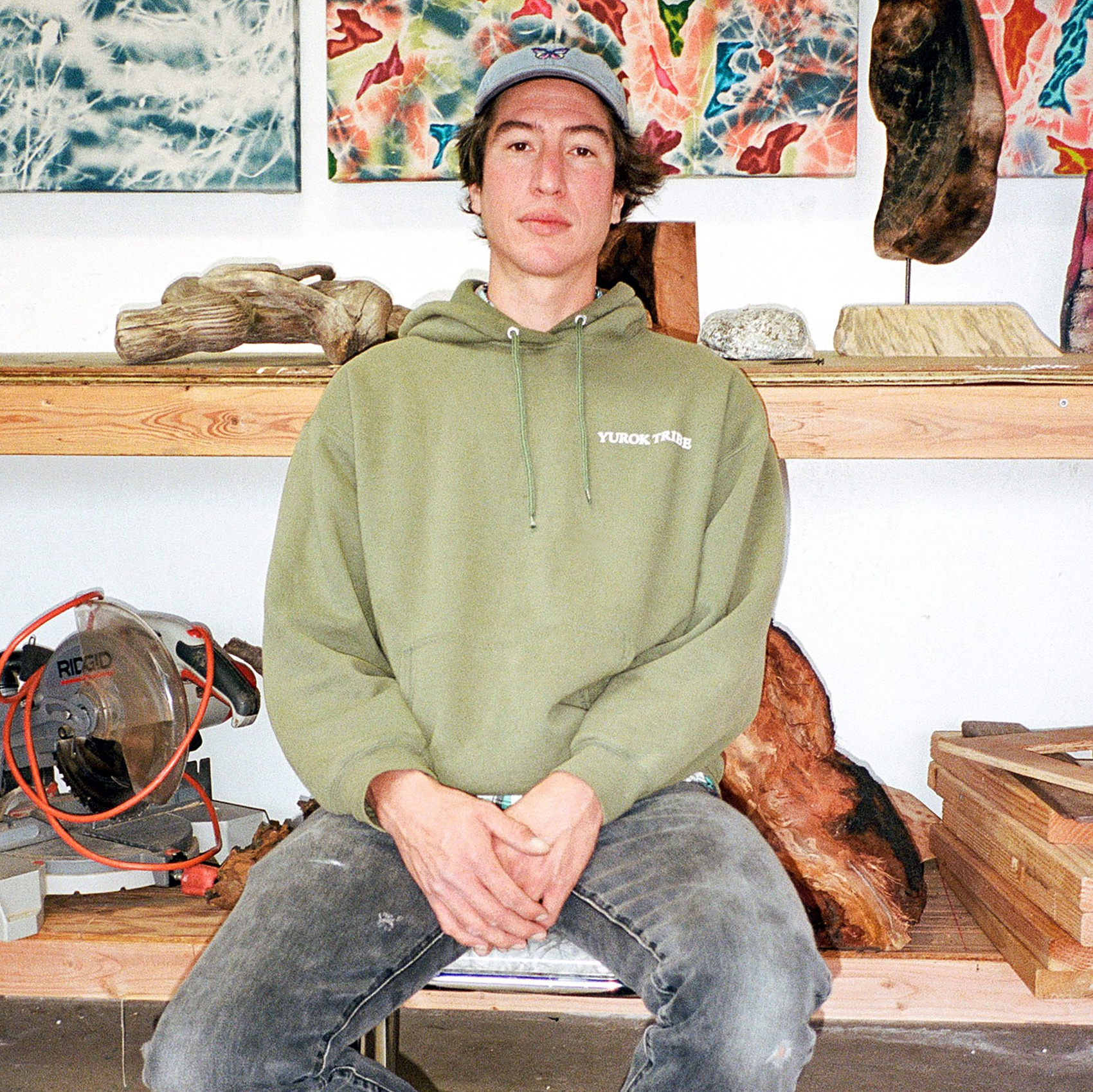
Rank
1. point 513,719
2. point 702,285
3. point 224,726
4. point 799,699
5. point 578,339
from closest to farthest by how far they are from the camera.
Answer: point 513,719
point 578,339
point 799,699
point 702,285
point 224,726

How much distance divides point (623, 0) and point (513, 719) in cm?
130

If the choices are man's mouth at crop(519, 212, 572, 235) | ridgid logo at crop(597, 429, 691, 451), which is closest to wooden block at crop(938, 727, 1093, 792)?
ridgid logo at crop(597, 429, 691, 451)

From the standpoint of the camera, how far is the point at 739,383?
1445 millimetres

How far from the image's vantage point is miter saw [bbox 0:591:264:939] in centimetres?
177

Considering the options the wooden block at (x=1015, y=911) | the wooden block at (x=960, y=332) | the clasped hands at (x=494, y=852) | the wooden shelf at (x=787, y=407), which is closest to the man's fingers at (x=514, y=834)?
the clasped hands at (x=494, y=852)

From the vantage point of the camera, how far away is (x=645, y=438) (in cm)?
137

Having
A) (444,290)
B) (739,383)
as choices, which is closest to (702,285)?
(444,290)

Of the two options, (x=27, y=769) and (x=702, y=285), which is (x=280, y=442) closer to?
(x=27, y=769)

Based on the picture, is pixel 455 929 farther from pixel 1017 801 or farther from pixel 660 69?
pixel 660 69

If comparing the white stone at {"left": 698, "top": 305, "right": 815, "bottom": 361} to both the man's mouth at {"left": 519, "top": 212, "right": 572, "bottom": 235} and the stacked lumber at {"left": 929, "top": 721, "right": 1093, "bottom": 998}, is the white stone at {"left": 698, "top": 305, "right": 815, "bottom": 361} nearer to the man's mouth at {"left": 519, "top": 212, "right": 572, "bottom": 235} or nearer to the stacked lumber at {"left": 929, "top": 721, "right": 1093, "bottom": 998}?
the man's mouth at {"left": 519, "top": 212, "right": 572, "bottom": 235}

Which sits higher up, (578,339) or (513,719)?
(578,339)

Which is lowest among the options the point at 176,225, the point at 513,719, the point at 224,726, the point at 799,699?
the point at 224,726

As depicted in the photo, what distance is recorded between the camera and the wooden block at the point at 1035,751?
1667mm

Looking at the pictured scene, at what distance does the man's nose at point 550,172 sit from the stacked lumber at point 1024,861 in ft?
3.51
